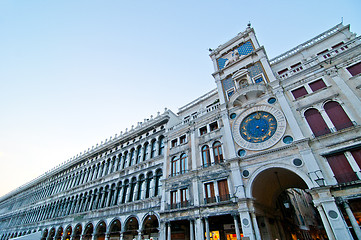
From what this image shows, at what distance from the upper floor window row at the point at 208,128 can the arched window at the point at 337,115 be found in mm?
9287

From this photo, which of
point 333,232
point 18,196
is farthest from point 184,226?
point 18,196

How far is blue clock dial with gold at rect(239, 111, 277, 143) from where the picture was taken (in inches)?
601

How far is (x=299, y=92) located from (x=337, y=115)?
3.42m

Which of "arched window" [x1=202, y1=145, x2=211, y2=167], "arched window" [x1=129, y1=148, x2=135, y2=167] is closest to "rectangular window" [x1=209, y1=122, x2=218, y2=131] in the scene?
"arched window" [x1=202, y1=145, x2=211, y2=167]

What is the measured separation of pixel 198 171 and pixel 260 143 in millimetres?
6318

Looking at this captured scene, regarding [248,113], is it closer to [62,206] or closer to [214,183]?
[214,183]

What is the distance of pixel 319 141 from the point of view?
42.0 ft

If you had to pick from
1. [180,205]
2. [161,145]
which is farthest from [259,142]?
[161,145]

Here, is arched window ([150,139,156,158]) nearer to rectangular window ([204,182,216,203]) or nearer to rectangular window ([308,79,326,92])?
Result: rectangular window ([204,182,216,203])

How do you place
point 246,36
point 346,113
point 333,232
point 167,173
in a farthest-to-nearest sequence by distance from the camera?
1. point 246,36
2. point 167,173
3. point 346,113
4. point 333,232

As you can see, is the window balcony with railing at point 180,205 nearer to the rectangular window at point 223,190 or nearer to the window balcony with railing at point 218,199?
the window balcony with railing at point 218,199

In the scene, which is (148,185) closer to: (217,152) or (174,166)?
(174,166)

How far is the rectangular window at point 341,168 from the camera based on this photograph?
11.0 meters

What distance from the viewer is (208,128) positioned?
1948cm
